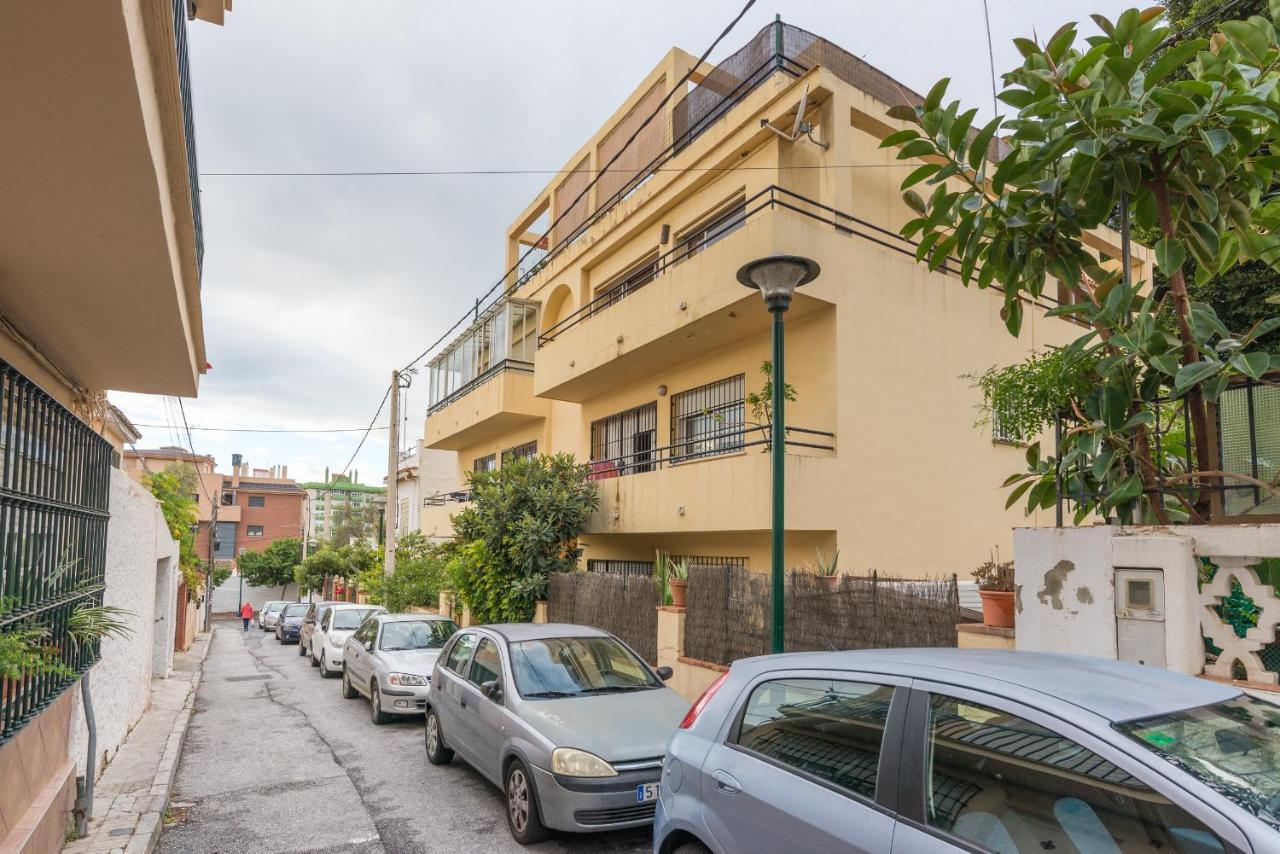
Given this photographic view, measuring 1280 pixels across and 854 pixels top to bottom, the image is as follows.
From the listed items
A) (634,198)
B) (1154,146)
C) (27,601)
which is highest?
(634,198)

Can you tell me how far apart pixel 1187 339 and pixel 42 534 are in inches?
278

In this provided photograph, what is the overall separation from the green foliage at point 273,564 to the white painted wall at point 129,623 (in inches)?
1811

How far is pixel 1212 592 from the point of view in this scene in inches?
169

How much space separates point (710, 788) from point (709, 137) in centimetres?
1154

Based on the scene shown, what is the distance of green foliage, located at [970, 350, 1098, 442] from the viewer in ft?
16.5

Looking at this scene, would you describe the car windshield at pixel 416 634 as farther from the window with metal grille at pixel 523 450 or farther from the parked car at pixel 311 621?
the window with metal grille at pixel 523 450

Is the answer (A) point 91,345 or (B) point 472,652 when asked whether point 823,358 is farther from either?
(A) point 91,345

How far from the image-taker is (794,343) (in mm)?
11820

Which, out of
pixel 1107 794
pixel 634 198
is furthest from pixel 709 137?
pixel 1107 794

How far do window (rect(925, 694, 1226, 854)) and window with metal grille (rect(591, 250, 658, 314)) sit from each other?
12669 mm

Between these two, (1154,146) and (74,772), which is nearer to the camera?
(1154,146)

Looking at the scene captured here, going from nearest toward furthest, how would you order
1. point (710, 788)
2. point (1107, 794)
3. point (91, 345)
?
point (1107, 794) → point (710, 788) → point (91, 345)

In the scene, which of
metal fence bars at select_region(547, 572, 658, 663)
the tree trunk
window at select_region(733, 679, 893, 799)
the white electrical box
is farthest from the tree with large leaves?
metal fence bars at select_region(547, 572, 658, 663)

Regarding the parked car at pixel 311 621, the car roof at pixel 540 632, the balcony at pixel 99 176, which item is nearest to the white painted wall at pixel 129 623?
the balcony at pixel 99 176
